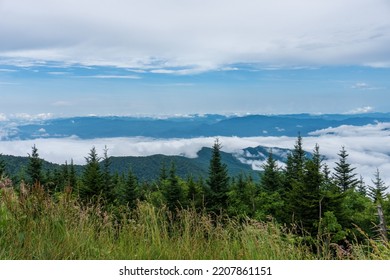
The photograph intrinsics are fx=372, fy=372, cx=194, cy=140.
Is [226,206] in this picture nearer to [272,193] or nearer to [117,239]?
[272,193]

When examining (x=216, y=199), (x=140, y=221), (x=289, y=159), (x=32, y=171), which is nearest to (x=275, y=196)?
(x=216, y=199)

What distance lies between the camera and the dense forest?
4172 mm

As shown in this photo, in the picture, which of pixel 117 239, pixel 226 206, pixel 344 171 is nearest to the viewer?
pixel 117 239

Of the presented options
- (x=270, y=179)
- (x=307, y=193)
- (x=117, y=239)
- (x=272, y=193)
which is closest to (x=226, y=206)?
(x=272, y=193)

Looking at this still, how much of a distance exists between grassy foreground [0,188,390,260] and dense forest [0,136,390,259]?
0.02 metres

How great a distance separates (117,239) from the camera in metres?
4.49

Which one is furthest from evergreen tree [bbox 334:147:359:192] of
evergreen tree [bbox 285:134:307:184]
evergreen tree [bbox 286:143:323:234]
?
evergreen tree [bbox 286:143:323:234]

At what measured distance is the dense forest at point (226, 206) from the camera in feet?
13.7

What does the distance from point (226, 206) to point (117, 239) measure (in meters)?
46.2

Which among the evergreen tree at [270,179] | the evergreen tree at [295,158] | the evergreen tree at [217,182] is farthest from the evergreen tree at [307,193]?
the evergreen tree at [295,158]

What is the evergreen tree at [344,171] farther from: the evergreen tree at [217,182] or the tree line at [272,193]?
the evergreen tree at [217,182]

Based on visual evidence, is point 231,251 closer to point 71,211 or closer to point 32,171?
point 71,211

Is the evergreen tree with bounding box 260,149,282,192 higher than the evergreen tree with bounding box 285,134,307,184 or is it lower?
lower

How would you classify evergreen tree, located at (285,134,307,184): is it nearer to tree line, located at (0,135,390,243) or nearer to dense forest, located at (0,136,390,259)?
tree line, located at (0,135,390,243)
